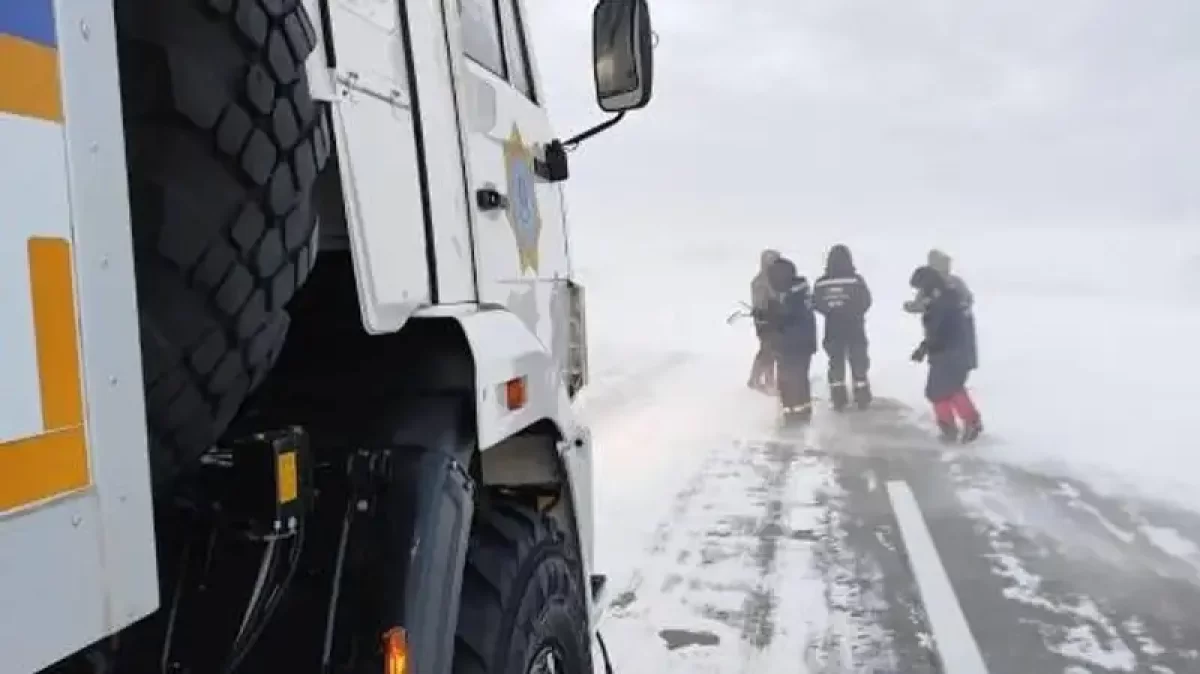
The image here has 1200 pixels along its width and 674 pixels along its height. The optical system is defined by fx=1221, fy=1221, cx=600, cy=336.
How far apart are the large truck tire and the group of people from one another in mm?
9742

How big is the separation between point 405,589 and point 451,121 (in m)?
1.08

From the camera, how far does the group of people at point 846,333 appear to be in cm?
1093

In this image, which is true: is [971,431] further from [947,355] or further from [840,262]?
[840,262]

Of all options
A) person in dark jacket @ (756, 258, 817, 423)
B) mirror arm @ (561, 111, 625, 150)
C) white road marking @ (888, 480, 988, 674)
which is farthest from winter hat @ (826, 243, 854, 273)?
mirror arm @ (561, 111, 625, 150)

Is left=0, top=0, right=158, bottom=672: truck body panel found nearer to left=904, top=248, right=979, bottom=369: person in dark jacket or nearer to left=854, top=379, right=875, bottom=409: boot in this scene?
left=904, top=248, right=979, bottom=369: person in dark jacket

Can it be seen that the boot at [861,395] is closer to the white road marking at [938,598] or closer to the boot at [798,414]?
the boot at [798,414]

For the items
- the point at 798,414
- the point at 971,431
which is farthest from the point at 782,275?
the point at 971,431

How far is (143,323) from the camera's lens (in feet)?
4.44

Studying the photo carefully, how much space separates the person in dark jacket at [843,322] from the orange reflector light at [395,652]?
11350 mm

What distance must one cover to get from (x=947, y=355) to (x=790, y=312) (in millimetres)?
2108

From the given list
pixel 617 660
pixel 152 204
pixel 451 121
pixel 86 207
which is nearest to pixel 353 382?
pixel 451 121

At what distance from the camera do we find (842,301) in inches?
521

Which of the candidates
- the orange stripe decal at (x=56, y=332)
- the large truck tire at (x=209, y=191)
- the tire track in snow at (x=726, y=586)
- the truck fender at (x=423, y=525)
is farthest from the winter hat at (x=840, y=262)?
the orange stripe decal at (x=56, y=332)

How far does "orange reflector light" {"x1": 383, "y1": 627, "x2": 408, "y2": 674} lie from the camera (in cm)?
188
